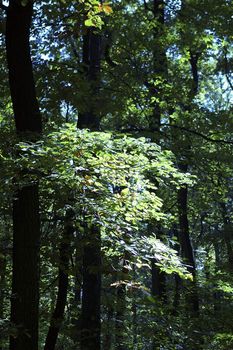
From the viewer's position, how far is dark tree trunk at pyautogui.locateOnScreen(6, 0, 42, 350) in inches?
200

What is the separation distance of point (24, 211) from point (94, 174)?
1.20m

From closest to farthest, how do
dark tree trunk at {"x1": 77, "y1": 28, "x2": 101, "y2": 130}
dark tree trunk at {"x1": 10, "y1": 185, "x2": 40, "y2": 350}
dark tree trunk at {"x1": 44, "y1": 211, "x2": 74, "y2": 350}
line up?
1. dark tree trunk at {"x1": 10, "y1": 185, "x2": 40, "y2": 350}
2. dark tree trunk at {"x1": 44, "y1": 211, "x2": 74, "y2": 350}
3. dark tree trunk at {"x1": 77, "y1": 28, "x2": 101, "y2": 130}

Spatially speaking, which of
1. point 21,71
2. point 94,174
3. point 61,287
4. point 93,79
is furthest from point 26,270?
point 93,79

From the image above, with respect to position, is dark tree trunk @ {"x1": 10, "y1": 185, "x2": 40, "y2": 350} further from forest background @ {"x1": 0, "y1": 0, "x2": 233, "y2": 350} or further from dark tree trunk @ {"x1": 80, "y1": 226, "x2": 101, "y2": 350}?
dark tree trunk @ {"x1": 80, "y1": 226, "x2": 101, "y2": 350}

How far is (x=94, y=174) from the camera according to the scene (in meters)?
4.88

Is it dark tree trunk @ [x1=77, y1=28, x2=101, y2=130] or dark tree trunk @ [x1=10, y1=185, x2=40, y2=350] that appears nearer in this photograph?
dark tree trunk @ [x1=10, y1=185, x2=40, y2=350]

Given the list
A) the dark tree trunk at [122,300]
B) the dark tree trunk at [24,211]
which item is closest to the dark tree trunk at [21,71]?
the dark tree trunk at [24,211]

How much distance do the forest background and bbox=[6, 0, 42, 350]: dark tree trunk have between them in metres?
0.01

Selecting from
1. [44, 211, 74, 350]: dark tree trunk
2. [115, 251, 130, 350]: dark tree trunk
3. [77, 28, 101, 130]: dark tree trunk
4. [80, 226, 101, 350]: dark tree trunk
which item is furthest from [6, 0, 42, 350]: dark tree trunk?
[77, 28, 101, 130]: dark tree trunk

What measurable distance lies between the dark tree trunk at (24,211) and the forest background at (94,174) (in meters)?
0.01

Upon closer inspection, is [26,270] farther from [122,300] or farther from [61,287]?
[122,300]

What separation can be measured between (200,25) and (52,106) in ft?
16.8

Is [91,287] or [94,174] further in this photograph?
[91,287]

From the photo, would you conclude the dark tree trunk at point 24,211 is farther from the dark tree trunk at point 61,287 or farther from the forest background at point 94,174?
the dark tree trunk at point 61,287
